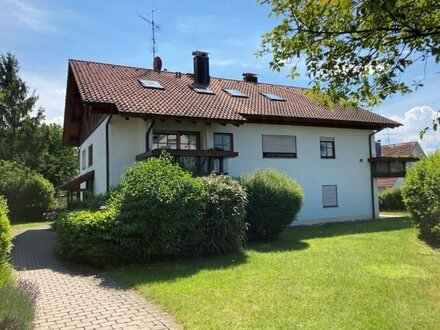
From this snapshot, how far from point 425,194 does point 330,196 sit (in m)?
8.42

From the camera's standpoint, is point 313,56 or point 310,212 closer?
point 313,56

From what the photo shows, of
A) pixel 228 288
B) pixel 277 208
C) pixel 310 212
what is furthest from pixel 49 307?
pixel 310 212

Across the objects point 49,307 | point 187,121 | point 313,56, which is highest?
point 187,121

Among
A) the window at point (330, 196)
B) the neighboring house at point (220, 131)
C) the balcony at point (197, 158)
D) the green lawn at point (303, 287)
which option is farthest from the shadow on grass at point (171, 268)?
the window at point (330, 196)

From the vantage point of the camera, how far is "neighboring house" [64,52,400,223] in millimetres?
16125

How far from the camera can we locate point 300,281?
789cm

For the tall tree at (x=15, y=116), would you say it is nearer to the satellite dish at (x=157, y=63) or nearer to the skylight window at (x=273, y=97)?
the satellite dish at (x=157, y=63)

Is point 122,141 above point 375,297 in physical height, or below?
above

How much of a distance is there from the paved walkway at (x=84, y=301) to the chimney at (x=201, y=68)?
1291 centimetres

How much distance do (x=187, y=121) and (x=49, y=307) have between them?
11.0m

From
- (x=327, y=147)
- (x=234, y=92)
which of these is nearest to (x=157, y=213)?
(x=234, y=92)

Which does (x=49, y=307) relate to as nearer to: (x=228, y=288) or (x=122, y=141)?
(x=228, y=288)

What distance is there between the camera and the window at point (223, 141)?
1789 centimetres

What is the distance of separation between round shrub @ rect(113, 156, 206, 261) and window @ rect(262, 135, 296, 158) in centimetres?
933
